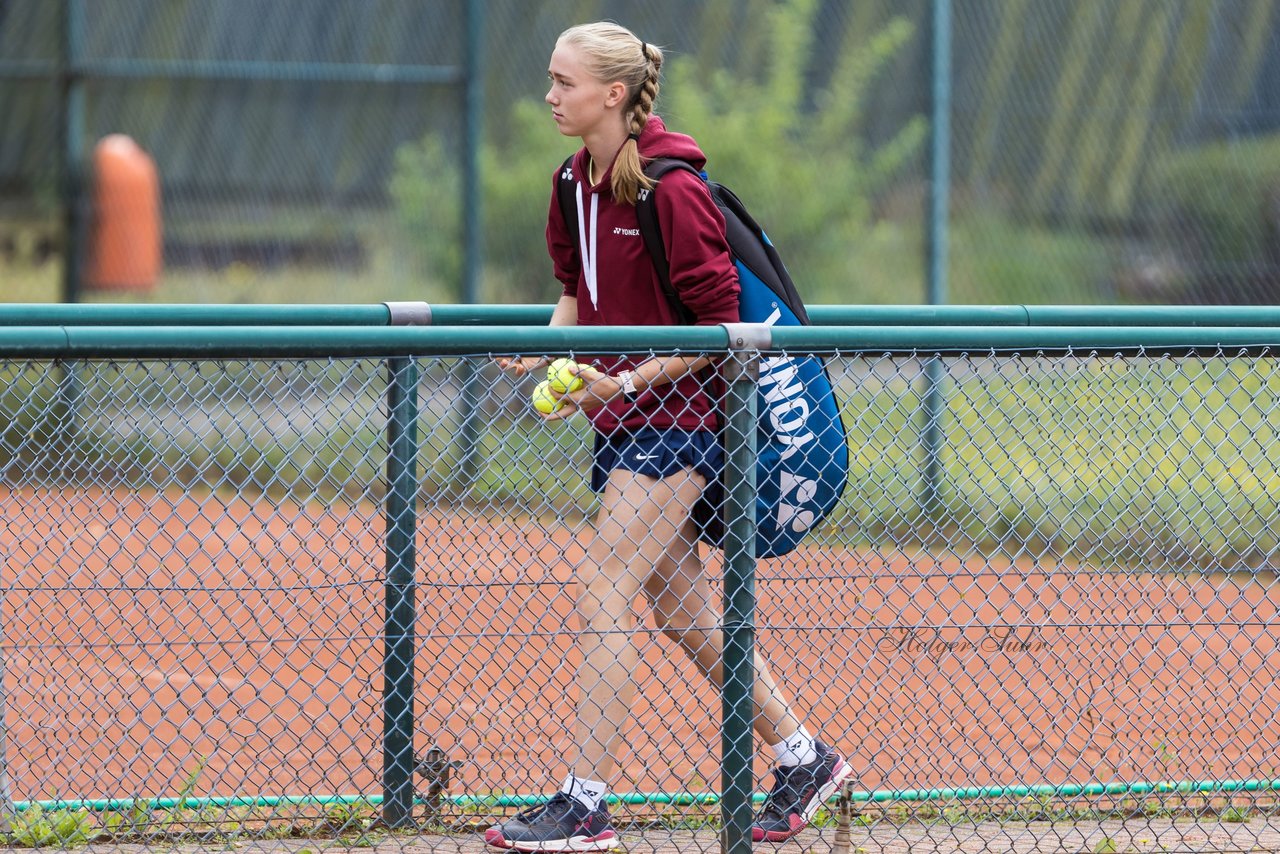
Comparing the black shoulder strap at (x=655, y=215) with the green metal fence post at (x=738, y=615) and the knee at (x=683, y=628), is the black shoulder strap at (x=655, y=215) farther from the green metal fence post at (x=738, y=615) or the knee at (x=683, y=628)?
the knee at (x=683, y=628)

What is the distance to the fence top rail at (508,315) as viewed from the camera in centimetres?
341

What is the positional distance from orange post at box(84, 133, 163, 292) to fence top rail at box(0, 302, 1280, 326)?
455 cm

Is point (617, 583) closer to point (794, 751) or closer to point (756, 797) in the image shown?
point (794, 751)

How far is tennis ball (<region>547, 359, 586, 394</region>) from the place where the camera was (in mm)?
3076

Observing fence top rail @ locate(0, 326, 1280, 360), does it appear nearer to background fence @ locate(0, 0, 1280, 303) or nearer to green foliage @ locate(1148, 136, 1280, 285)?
background fence @ locate(0, 0, 1280, 303)

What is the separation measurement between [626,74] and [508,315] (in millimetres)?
757

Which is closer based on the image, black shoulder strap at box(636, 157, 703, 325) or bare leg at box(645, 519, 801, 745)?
black shoulder strap at box(636, 157, 703, 325)

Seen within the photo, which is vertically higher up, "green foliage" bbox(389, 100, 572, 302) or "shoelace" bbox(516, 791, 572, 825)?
"green foliage" bbox(389, 100, 572, 302)

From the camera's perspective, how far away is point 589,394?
3.11m

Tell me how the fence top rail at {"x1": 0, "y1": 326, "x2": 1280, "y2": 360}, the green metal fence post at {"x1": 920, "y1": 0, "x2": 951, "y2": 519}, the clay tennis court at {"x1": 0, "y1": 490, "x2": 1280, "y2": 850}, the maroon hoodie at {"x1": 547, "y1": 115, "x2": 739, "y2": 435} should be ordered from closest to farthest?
the fence top rail at {"x1": 0, "y1": 326, "x2": 1280, "y2": 360}
the maroon hoodie at {"x1": 547, "y1": 115, "x2": 739, "y2": 435}
the clay tennis court at {"x1": 0, "y1": 490, "x2": 1280, "y2": 850}
the green metal fence post at {"x1": 920, "y1": 0, "x2": 951, "y2": 519}

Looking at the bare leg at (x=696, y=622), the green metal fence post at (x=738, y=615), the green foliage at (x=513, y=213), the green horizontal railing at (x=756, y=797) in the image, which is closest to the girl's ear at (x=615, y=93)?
the green metal fence post at (x=738, y=615)

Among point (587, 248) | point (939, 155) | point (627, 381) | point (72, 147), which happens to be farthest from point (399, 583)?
point (72, 147)

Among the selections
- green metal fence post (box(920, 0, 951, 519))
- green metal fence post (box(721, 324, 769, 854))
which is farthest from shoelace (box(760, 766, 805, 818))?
green metal fence post (box(920, 0, 951, 519))

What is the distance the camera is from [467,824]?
3.49 meters
